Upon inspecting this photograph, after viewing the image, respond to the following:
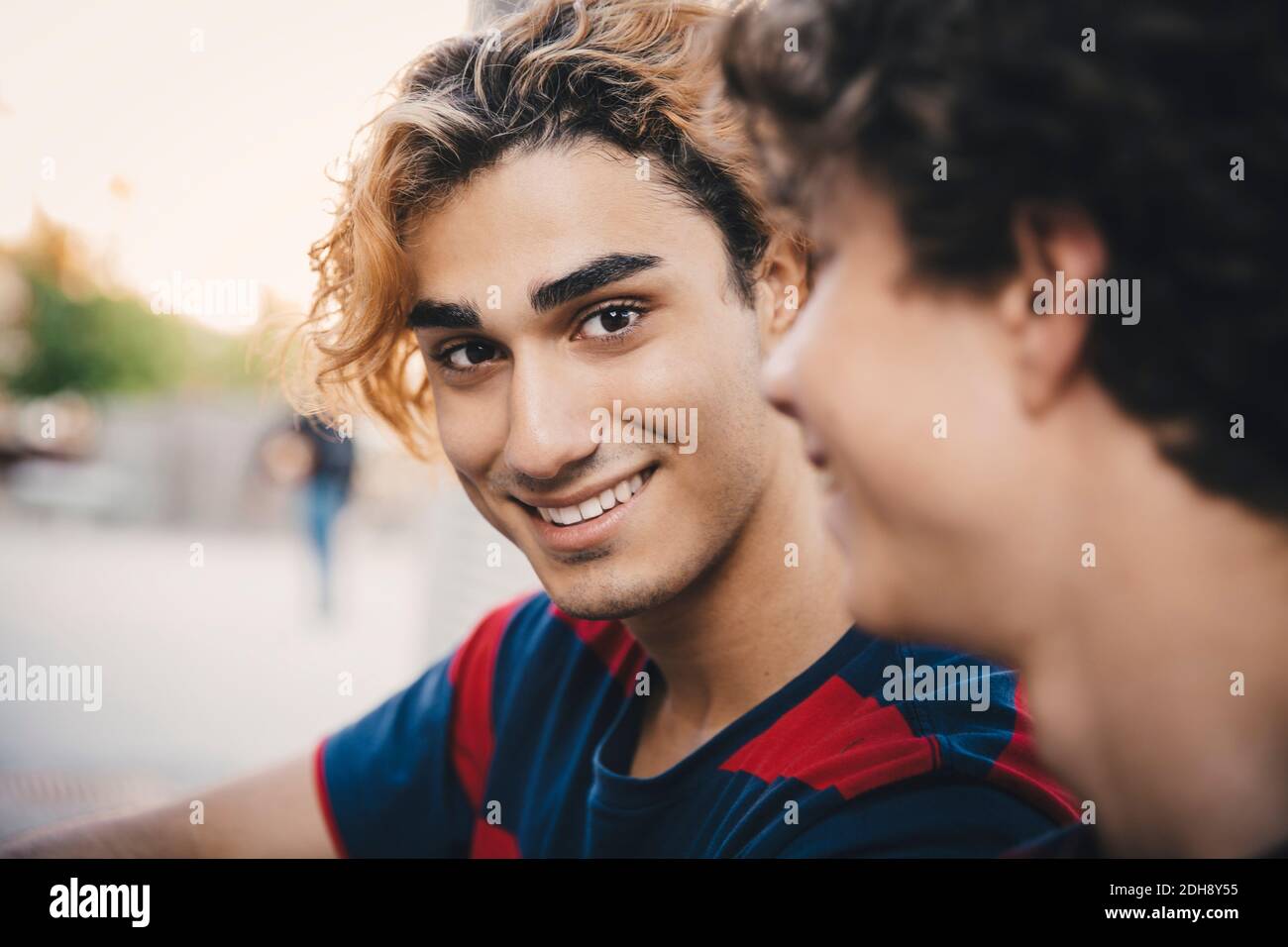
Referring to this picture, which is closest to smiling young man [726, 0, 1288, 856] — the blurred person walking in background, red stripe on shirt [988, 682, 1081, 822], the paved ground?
red stripe on shirt [988, 682, 1081, 822]

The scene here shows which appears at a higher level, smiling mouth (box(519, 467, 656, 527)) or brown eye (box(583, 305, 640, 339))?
brown eye (box(583, 305, 640, 339))

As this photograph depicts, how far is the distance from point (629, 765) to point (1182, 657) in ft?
3.24

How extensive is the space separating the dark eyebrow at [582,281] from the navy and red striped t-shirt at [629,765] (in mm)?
624

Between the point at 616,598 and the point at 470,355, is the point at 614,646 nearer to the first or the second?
the point at 616,598

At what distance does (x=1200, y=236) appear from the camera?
84 centimetres

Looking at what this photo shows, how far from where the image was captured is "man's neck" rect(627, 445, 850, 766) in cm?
162

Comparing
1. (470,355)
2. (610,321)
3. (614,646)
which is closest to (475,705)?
(614,646)

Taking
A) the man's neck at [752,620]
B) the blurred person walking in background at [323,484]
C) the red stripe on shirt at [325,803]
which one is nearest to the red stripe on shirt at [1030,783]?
the man's neck at [752,620]

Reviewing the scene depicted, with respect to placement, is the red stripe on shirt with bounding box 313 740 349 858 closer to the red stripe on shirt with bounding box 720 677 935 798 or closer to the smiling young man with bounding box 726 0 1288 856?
the red stripe on shirt with bounding box 720 677 935 798

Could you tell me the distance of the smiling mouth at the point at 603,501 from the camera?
1561mm

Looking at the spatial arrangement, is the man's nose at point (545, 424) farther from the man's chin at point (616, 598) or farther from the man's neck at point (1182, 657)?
the man's neck at point (1182, 657)

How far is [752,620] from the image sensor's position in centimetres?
163

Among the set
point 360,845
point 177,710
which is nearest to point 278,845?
point 360,845

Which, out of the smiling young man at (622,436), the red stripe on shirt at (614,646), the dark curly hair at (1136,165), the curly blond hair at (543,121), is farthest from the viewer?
the red stripe on shirt at (614,646)
